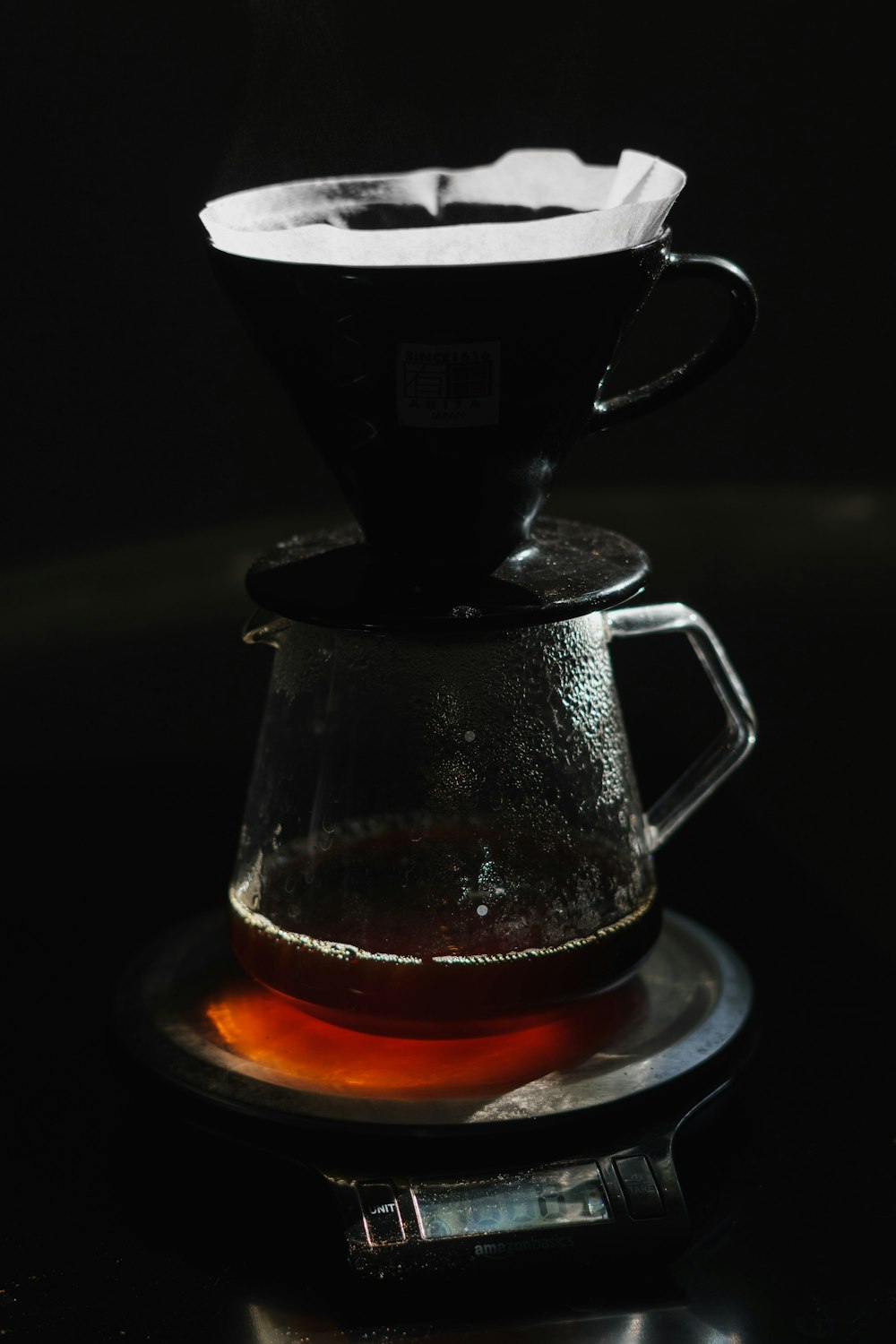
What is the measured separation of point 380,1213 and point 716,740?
317mm

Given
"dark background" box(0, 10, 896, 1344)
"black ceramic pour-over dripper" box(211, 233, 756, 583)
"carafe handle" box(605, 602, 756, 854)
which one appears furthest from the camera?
"dark background" box(0, 10, 896, 1344)

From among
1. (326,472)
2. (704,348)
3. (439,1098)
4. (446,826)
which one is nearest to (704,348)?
(704,348)

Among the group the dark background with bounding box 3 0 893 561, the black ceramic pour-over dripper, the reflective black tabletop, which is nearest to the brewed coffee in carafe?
the black ceramic pour-over dripper

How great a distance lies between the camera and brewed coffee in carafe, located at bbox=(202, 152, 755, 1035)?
0.67 metres

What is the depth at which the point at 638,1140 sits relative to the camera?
73 centimetres

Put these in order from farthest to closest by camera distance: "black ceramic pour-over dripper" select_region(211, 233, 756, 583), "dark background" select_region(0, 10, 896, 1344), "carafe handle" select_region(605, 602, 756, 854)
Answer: "dark background" select_region(0, 10, 896, 1344) < "carafe handle" select_region(605, 602, 756, 854) < "black ceramic pour-over dripper" select_region(211, 233, 756, 583)

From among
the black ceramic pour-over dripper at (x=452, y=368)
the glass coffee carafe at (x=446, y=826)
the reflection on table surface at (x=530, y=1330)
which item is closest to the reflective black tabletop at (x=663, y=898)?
the reflection on table surface at (x=530, y=1330)

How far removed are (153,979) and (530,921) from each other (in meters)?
0.23

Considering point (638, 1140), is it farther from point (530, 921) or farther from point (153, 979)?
point (153, 979)

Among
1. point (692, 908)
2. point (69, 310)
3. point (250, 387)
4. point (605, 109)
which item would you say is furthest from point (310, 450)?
point (692, 908)

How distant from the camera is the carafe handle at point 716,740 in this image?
835 mm

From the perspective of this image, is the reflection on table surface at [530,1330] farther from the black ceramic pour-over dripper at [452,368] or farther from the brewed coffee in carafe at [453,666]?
the black ceramic pour-over dripper at [452,368]

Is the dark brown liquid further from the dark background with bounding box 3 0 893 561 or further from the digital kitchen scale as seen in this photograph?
the dark background with bounding box 3 0 893 561

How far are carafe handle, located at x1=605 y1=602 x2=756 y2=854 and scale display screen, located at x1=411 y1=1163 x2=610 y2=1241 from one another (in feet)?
0.65
